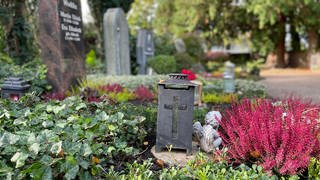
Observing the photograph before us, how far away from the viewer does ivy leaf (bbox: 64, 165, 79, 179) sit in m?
2.04

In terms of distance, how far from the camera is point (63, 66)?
226 inches

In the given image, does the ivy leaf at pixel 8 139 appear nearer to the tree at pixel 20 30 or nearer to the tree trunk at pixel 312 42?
the tree at pixel 20 30

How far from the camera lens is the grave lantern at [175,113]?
120 inches

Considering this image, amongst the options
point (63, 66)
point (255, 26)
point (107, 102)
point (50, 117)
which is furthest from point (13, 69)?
point (255, 26)

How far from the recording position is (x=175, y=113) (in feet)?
10.1

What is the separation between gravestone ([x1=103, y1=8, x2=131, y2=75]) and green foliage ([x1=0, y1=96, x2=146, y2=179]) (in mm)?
6767

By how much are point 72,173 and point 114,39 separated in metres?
8.36

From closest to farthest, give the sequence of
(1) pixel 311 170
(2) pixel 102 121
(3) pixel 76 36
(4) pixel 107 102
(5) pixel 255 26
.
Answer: (1) pixel 311 170 → (2) pixel 102 121 → (4) pixel 107 102 → (3) pixel 76 36 → (5) pixel 255 26

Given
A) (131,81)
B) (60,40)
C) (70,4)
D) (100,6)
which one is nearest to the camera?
(60,40)

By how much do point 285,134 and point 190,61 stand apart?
10.8m

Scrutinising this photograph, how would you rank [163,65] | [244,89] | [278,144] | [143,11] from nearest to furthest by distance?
[278,144] < [244,89] < [163,65] < [143,11]

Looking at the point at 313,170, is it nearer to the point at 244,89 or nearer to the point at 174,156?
the point at 174,156

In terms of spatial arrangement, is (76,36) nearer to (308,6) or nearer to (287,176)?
(287,176)

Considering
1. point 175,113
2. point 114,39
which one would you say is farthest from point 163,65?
point 175,113
